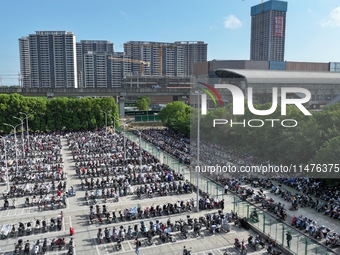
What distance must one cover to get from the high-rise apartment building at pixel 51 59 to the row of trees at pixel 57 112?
4141 inches

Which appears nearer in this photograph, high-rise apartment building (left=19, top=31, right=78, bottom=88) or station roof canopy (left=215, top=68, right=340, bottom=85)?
station roof canopy (left=215, top=68, right=340, bottom=85)

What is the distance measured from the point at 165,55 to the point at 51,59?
6440 cm

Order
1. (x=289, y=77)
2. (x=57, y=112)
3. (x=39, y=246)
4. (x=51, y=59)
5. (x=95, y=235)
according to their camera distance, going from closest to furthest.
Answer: (x=39, y=246), (x=95, y=235), (x=289, y=77), (x=57, y=112), (x=51, y=59)

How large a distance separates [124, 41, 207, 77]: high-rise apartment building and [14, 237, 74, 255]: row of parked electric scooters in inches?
6784

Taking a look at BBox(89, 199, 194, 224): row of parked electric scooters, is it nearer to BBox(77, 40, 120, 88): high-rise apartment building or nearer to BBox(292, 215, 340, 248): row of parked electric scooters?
BBox(292, 215, 340, 248): row of parked electric scooters

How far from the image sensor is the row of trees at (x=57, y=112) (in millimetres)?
62438

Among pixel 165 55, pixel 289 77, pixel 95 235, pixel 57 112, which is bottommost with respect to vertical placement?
pixel 95 235

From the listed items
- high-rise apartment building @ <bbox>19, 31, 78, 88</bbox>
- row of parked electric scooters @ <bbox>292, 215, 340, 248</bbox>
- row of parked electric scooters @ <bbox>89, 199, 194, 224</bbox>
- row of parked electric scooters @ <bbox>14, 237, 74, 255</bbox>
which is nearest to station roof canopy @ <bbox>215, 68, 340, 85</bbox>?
row of parked electric scooters @ <bbox>292, 215, 340, 248</bbox>

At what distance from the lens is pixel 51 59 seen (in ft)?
541

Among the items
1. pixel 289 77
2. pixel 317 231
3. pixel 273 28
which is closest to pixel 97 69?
pixel 273 28

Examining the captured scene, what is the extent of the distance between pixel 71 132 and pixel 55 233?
46.5 m

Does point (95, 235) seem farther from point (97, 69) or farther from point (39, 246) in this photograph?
point (97, 69)

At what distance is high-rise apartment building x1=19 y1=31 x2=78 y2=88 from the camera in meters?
163

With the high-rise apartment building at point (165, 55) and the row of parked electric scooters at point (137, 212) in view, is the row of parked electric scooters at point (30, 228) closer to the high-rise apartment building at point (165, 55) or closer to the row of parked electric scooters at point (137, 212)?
the row of parked electric scooters at point (137, 212)
